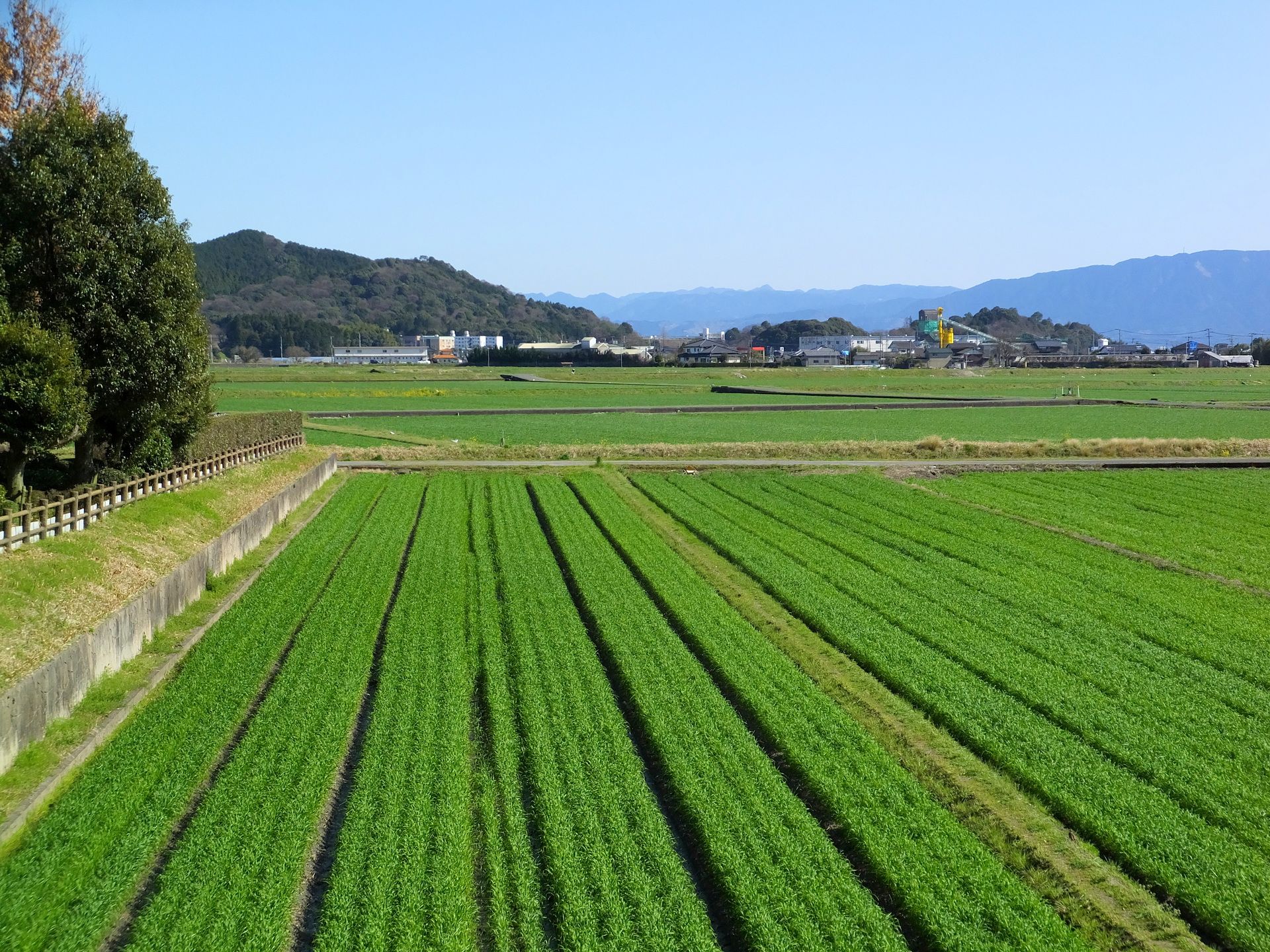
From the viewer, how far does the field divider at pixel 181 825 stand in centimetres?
892

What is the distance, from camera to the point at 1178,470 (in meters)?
40.8

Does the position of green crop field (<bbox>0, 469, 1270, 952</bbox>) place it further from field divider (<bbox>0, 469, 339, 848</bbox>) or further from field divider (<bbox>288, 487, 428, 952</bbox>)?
field divider (<bbox>0, 469, 339, 848</bbox>)

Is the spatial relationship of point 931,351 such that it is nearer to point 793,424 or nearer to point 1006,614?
point 793,424

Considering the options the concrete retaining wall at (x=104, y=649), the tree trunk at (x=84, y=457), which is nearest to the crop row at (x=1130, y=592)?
the concrete retaining wall at (x=104, y=649)

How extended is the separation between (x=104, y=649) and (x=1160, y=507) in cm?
3008

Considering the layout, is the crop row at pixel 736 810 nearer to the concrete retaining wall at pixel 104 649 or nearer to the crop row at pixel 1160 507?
the concrete retaining wall at pixel 104 649

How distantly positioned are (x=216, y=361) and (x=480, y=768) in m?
193

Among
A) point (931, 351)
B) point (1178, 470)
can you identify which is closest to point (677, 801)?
point (1178, 470)

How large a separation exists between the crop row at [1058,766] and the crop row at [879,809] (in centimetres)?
134

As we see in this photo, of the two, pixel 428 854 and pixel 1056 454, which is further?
pixel 1056 454

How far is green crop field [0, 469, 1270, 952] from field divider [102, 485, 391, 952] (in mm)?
44

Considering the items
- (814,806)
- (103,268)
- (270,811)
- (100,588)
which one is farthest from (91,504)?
(814,806)

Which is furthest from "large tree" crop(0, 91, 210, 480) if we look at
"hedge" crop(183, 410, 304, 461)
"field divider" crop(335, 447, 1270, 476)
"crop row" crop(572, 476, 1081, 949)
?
"field divider" crop(335, 447, 1270, 476)

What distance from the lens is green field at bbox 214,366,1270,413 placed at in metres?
83.6
